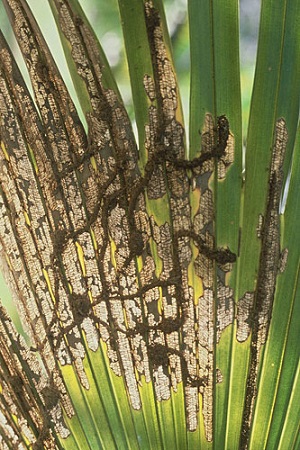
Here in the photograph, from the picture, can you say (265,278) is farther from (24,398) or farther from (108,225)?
(24,398)

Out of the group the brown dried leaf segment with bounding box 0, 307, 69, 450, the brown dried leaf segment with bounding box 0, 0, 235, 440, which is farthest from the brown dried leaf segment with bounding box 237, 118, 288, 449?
the brown dried leaf segment with bounding box 0, 307, 69, 450

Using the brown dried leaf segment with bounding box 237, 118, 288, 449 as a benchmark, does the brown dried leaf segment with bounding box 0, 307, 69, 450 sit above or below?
below

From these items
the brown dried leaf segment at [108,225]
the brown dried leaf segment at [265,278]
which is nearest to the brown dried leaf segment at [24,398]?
the brown dried leaf segment at [108,225]

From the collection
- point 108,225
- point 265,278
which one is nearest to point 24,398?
point 108,225

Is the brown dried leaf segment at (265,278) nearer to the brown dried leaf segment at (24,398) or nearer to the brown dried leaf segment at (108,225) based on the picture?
the brown dried leaf segment at (108,225)

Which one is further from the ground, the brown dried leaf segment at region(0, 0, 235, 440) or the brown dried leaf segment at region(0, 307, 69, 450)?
the brown dried leaf segment at region(0, 0, 235, 440)

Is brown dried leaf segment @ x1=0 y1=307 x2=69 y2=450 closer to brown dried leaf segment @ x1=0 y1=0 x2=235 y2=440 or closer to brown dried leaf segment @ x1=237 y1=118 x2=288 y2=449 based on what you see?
brown dried leaf segment @ x1=0 y1=0 x2=235 y2=440

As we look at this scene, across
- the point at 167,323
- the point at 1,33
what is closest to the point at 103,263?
the point at 167,323

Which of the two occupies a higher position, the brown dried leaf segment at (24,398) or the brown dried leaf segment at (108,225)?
the brown dried leaf segment at (108,225)
